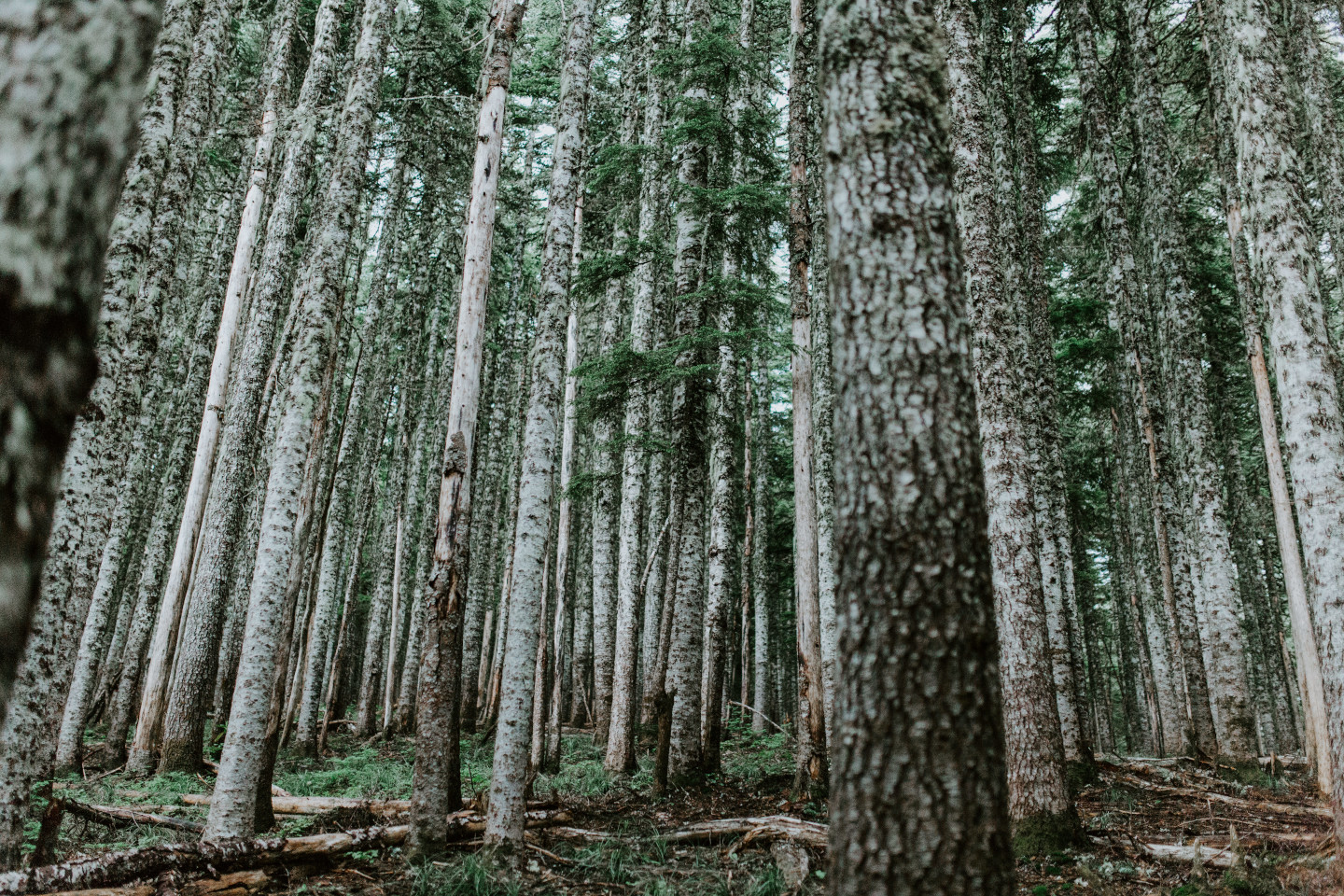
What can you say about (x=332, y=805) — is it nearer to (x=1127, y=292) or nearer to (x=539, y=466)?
(x=539, y=466)

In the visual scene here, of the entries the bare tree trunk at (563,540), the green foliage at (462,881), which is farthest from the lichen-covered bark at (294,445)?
the bare tree trunk at (563,540)

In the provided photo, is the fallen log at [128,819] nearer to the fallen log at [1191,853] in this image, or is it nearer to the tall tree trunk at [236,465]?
the tall tree trunk at [236,465]

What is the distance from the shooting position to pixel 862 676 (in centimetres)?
267

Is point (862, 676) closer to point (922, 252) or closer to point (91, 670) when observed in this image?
point (922, 252)

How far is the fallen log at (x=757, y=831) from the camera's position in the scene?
6.75 m

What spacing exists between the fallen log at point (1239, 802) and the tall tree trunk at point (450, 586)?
9316 millimetres

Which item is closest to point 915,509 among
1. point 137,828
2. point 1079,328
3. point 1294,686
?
point 137,828

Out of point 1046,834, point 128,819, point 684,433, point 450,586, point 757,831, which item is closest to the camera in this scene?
point 450,586

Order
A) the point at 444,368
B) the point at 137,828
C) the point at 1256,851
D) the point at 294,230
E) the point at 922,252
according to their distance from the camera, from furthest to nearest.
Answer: the point at 444,368 < the point at 294,230 < the point at 137,828 < the point at 1256,851 < the point at 922,252

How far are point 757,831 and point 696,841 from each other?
23.7 inches

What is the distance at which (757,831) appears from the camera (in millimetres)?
6918

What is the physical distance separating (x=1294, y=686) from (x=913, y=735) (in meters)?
33.7

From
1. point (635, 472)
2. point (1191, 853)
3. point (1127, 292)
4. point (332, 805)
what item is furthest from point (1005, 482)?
point (1127, 292)

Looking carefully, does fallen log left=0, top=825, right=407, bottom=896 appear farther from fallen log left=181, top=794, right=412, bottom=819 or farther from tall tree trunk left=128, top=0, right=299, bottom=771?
tall tree trunk left=128, top=0, right=299, bottom=771
